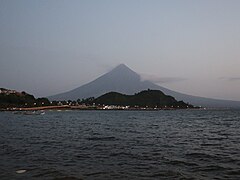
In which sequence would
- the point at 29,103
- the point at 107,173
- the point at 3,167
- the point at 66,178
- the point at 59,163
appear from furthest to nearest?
1. the point at 29,103
2. the point at 59,163
3. the point at 3,167
4. the point at 107,173
5. the point at 66,178

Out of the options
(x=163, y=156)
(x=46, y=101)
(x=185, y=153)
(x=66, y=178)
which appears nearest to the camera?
(x=66, y=178)

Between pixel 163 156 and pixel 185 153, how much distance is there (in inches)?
74.8

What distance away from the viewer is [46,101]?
196 m

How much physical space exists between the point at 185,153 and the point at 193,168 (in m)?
4.53

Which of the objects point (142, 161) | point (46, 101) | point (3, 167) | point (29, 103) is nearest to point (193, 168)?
point (142, 161)

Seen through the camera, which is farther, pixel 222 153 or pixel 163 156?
pixel 222 153

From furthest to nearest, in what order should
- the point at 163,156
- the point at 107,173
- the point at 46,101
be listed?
the point at 46,101
the point at 163,156
the point at 107,173

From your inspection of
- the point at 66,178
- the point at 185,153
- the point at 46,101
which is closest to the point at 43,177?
the point at 66,178

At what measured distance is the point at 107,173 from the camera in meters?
12.3

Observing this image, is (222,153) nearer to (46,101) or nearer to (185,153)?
(185,153)

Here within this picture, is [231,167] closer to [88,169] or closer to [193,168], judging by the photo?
[193,168]

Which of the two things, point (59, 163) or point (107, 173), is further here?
point (59, 163)

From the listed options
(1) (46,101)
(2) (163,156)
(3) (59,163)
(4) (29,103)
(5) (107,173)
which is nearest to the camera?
(5) (107,173)

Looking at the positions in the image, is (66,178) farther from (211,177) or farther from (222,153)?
(222,153)
